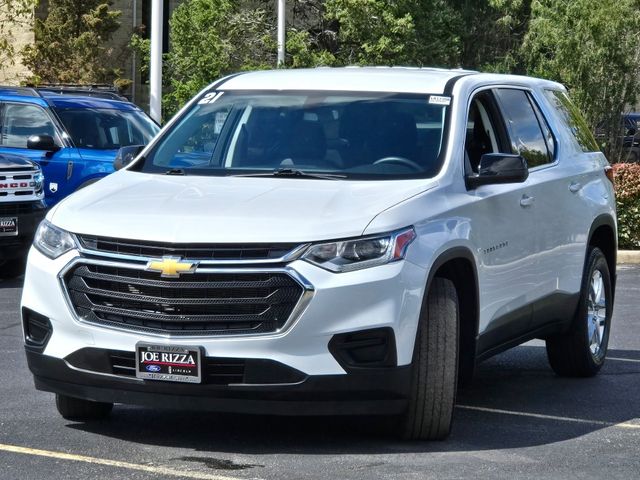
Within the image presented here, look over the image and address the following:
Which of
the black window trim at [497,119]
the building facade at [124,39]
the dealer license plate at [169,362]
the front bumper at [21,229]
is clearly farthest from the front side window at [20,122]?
the building facade at [124,39]

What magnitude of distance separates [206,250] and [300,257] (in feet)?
1.32

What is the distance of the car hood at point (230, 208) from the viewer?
6270mm

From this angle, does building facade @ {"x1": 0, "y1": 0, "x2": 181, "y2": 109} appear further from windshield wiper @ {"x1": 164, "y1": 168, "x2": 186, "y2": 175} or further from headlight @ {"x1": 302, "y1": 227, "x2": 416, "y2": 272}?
headlight @ {"x1": 302, "y1": 227, "x2": 416, "y2": 272}

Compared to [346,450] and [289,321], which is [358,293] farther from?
[346,450]

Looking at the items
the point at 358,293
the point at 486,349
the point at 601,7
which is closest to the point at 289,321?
the point at 358,293

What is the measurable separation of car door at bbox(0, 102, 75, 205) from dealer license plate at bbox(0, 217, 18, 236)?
5.86 ft

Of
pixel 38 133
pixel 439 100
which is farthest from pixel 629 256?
pixel 439 100

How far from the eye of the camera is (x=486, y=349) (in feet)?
24.6

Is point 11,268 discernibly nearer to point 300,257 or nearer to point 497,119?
point 497,119

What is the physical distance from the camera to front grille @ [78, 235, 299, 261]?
620 cm

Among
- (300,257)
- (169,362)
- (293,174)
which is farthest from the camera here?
(293,174)

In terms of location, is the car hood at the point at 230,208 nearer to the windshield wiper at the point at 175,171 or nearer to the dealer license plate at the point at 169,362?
the windshield wiper at the point at 175,171

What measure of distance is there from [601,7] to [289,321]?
791 inches

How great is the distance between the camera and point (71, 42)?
34.9 m
